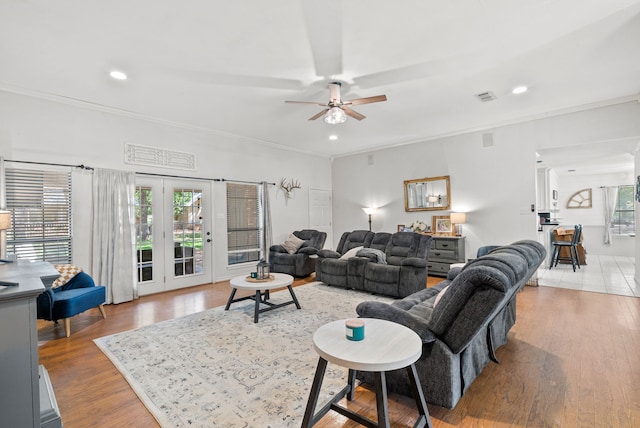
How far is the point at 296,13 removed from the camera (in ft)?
8.19

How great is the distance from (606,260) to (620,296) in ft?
15.0

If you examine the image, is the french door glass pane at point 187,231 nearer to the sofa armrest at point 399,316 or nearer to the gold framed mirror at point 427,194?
the sofa armrest at point 399,316

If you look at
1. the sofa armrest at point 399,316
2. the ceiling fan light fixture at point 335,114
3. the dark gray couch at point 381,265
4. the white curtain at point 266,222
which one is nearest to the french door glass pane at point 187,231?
the white curtain at point 266,222

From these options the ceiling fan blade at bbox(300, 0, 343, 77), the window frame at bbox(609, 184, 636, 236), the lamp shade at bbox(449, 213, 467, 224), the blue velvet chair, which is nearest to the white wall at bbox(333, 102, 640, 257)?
the lamp shade at bbox(449, 213, 467, 224)

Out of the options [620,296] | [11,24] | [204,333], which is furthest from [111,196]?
[620,296]

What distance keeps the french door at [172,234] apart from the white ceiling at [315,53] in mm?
1344

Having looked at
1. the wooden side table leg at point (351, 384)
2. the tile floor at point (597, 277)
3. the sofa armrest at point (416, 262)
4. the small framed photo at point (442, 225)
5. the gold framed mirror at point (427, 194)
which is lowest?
the tile floor at point (597, 277)

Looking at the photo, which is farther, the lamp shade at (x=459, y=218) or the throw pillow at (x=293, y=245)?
the throw pillow at (x=293, y=245)

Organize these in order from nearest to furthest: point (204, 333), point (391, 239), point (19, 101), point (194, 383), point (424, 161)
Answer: point (194, 383), point (204, 333), point (19, 101), point (391, 239), point (424, 161)

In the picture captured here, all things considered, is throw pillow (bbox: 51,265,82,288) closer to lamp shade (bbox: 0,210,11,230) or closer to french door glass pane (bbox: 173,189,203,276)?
lamp shade (bbox: 0,210,11,230)

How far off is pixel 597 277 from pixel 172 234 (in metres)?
8.06

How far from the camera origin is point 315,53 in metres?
3.10

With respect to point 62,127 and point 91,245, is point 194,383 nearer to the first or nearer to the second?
point 91,245

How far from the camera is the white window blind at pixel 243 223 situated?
6254 millimetres
